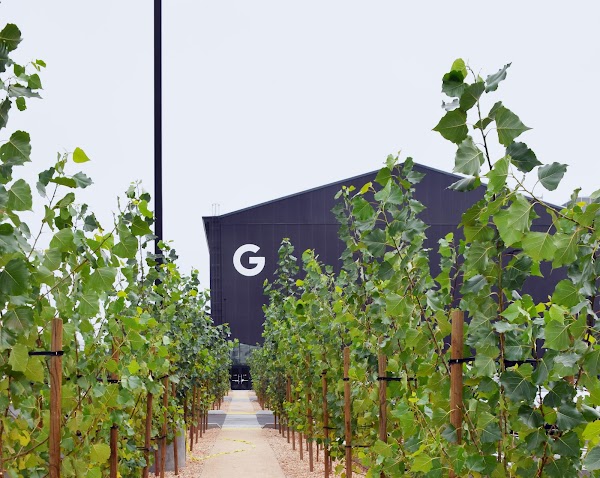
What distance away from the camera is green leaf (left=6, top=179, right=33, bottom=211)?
9.70 feet

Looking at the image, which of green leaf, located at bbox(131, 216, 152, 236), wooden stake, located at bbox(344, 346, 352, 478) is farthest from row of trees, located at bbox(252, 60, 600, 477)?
wooden stake, located at bbox(344, 346, 352, 478)

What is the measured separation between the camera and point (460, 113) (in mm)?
3148

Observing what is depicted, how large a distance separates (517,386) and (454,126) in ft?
3.49

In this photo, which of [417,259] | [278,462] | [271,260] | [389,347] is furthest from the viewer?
[271,260]

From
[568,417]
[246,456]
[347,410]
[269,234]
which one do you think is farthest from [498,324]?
[269,234]

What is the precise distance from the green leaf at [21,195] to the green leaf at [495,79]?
170cm

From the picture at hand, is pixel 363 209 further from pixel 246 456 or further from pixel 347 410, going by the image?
pixel 246 456

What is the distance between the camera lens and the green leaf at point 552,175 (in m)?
2.82

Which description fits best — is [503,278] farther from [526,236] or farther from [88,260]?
[88,260]

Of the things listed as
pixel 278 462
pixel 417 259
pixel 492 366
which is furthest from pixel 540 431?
pixel 278 462

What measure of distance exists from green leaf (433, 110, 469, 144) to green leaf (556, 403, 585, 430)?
3.63 feet

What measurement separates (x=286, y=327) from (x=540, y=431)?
36.0ft

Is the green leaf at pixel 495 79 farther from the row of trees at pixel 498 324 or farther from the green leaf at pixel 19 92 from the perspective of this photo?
the green leaf at pixel 19 92

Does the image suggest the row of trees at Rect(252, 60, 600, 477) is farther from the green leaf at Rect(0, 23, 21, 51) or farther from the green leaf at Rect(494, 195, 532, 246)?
the green leaf at Rect(0, 23, 21, 51)
